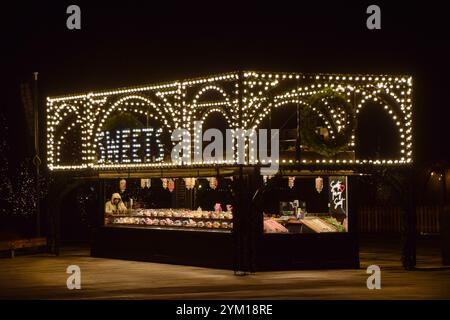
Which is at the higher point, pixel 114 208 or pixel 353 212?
pixel 114 208

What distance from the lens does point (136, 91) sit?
23.9 metres

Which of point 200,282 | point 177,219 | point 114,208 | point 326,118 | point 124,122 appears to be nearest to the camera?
point 200,282

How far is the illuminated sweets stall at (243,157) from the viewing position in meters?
21.1

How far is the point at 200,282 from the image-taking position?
18.9 m

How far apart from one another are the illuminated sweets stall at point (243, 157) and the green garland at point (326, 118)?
0.02 meters

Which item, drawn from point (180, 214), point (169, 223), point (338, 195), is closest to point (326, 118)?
point (338, 195)

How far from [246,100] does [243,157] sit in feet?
4.19

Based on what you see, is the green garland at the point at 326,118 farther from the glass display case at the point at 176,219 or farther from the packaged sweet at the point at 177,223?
the packaged sweet at the point at 177,223

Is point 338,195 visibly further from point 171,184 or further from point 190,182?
point 171,184

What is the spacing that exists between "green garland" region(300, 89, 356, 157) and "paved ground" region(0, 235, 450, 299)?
2871mm

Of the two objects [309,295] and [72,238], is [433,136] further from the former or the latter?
[309,295]

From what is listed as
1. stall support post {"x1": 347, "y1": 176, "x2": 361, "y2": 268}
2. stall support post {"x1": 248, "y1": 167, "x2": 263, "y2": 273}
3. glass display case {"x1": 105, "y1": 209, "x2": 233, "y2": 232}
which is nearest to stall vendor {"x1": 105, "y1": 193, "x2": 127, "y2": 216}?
glass display case {"x1": 105, "y1": 209, "x2": 233, "y2": 232}

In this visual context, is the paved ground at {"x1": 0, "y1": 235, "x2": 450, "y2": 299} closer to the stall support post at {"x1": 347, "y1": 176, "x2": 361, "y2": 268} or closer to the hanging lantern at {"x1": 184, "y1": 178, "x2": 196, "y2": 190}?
the stall support post at {"x1": 347, "y1": 176, "x2": 361, "y2": 268}
